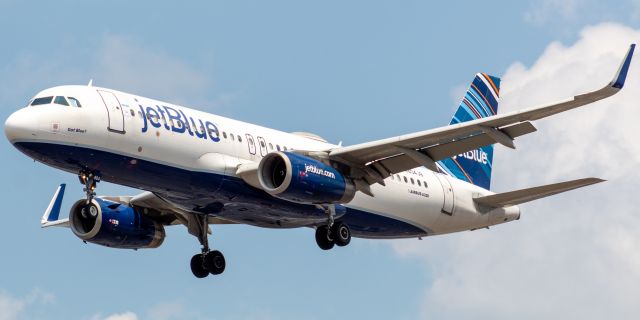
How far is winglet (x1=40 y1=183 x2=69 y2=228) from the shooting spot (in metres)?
52.0

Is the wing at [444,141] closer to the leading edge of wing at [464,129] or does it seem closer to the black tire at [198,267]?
the leading edge of wing at [464,129]

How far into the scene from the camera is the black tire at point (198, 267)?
5025 centimetres

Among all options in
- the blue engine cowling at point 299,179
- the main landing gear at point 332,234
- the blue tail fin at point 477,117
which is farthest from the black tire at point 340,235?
the blue tail fin at point 477,117

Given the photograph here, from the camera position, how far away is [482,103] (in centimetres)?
5941

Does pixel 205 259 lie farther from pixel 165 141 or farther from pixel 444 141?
pixel 444 141

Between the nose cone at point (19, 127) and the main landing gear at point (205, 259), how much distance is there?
32.9 ft

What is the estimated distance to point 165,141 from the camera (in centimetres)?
4316

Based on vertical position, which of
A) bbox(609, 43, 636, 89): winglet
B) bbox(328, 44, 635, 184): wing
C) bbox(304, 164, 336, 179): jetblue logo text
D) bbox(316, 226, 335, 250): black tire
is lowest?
bbox(316, 226, 335, 250): black tire

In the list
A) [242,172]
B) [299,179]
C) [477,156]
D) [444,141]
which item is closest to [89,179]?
[242,172]

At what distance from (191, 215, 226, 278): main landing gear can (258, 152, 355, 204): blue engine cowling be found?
5.85 m

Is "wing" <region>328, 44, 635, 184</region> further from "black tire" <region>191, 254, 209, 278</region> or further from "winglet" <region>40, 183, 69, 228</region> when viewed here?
"winglet" <region>40, 183, 69, 228</region>

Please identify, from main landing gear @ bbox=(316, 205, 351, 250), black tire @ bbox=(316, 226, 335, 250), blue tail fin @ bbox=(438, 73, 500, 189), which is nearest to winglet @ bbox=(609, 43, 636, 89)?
main landing gear @ bbox=(316, 205, 351, 250)

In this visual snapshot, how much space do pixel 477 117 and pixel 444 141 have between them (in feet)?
45.3

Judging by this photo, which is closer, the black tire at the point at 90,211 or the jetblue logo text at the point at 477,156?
the black tire at the point at 90,211
